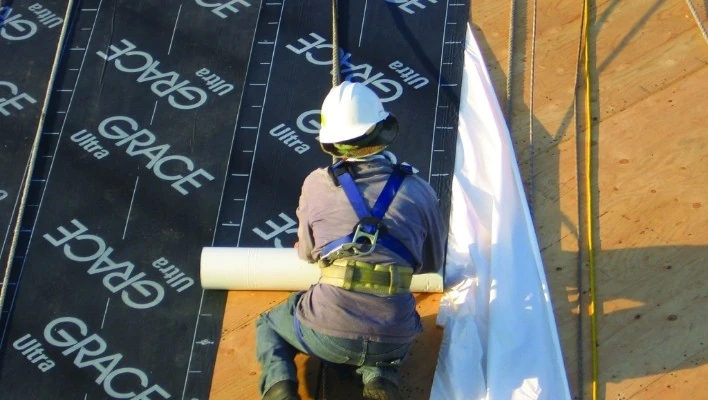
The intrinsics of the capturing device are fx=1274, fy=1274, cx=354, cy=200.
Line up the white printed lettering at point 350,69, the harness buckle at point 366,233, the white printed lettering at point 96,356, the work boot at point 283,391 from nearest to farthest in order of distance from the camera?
the harness buckle at point 366,233
the work boot at point 283,391
the white printed lettering at point 96,356
the white printed lettering at point 350,69

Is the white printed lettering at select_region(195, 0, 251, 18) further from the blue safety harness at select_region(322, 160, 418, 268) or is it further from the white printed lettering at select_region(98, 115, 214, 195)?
the blue safety harness at select_region(322, 160, 418, 268)

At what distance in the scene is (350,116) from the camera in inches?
170

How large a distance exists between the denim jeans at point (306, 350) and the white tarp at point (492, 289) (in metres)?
0.29

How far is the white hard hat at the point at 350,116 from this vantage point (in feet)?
14.2

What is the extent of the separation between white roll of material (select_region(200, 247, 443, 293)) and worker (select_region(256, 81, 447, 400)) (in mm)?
456

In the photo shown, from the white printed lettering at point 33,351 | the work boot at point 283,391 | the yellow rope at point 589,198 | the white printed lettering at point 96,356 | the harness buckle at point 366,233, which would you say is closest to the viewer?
the harness buckle at point 366,233

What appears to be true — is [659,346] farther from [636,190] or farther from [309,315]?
[309,315]

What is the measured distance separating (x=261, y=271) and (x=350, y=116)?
97 centimetres

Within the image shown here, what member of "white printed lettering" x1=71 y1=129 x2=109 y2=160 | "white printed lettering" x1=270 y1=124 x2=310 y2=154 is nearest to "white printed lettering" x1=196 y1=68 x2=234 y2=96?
"white printed lettering" x1=270 y1=124 x2=310 y2=154

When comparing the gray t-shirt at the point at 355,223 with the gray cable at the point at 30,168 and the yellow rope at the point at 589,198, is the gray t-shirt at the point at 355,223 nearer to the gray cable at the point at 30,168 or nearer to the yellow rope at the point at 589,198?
the yellow rope at the point at 589,198

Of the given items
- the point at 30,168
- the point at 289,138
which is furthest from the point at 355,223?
the point at 30,168

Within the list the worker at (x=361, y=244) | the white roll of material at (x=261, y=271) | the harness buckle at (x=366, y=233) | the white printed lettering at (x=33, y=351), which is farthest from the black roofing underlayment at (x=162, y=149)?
the harness buckle at (x=366, y=233)

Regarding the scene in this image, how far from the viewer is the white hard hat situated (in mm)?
4324

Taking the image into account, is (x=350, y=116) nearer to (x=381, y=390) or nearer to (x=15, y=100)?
(x=381, y=390)
